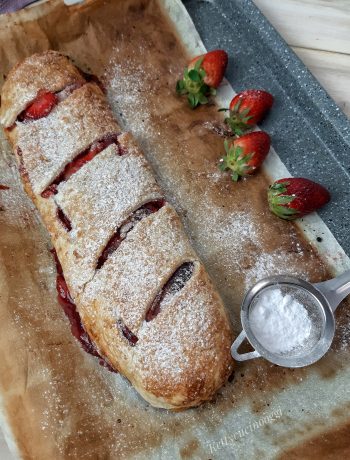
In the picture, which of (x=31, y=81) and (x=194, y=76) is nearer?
(x=31, y=81)

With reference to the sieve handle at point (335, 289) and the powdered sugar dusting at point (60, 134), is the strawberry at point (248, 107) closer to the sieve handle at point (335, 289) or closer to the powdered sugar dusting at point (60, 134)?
the powdered sugar dusting at point (60, 134)

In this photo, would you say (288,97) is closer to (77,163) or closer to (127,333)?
(77,163)

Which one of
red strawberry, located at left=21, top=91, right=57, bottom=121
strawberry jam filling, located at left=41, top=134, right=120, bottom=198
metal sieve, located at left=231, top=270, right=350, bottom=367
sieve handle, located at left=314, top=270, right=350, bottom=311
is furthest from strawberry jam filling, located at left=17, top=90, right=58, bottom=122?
sieve handle, located at left=314, top=270, right=350, bottom=311

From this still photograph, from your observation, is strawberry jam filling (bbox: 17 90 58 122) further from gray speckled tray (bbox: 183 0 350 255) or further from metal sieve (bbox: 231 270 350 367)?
metal sieve (bbox: 231 270 350 367)

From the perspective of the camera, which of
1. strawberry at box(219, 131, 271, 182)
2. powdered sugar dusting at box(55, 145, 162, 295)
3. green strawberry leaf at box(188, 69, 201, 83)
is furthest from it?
green strawberry leaf at box(188, 69, 201, 83)

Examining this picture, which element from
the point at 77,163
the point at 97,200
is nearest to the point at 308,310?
the point at 97,200

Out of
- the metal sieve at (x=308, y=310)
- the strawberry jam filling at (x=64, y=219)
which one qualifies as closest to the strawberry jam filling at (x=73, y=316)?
the strawberry jam filling at (x=64, y=219)

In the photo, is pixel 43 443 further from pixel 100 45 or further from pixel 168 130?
pixel 100 45
